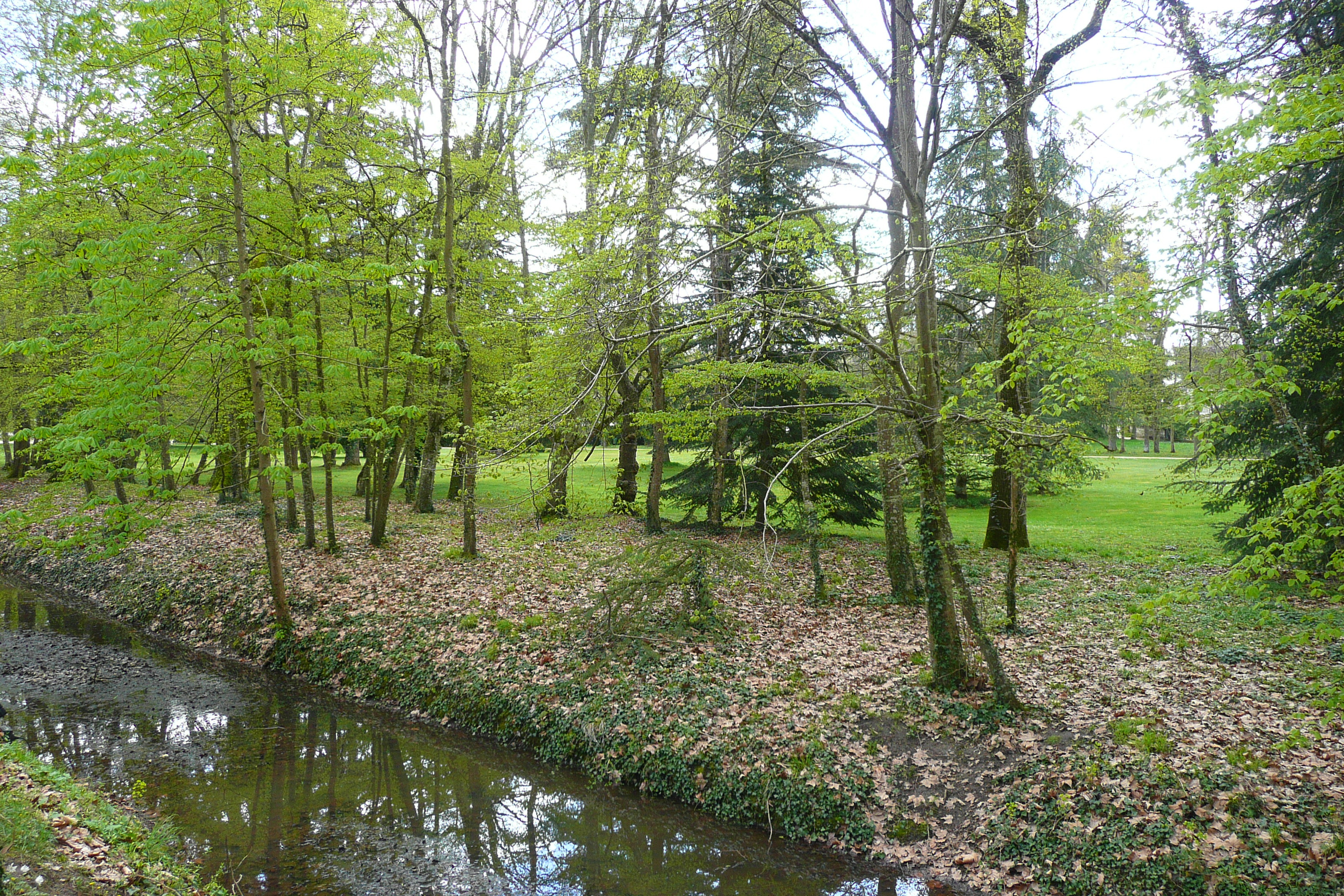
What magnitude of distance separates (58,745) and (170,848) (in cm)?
329

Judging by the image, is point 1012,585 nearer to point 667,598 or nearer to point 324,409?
point 667,598

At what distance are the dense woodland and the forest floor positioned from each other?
0.91m

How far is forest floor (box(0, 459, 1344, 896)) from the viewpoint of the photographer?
18.8 feet

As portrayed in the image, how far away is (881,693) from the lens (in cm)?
805

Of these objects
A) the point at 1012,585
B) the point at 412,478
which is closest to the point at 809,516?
the point at 1012,585

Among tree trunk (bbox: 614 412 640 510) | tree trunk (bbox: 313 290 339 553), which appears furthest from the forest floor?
tree trunk (bbox: 614 412 640 510)

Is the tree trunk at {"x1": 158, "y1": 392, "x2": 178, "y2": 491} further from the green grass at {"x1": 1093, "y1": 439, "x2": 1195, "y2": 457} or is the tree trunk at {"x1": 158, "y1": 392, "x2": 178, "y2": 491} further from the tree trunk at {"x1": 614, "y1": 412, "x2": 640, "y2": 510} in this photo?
the green grass at {"x1": 1093, "y1": 439, "x2": 1195, "y2": 457}

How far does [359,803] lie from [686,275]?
6.38 m

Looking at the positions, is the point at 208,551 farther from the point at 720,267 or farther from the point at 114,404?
the point at 720,267

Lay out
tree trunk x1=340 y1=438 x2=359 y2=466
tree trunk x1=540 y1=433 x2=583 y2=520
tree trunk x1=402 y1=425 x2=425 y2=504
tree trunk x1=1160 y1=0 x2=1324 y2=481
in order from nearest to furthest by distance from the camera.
A: tree trunk x1=1160 y1=0 x2=1324 y2=481, tree trunk x1=540 y1=433 x2=583 y2=520, tree trunk x1=402 y1=425 x2=425 y2=504, tree trunk x1=340 y1=438 x2=359 y2=466

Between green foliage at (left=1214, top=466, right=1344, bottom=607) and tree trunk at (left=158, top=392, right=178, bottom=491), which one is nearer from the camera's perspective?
green foliage at (left=1214, top=466, right=1344, bottom=607)

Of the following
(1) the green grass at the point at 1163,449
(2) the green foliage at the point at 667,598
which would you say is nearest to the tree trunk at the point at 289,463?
(2) the green foliage at the point at 667,598

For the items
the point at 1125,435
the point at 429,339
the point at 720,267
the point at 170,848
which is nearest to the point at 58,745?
the point at 170,848

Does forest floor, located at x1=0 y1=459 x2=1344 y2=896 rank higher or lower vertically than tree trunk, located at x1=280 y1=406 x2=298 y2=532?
lower
